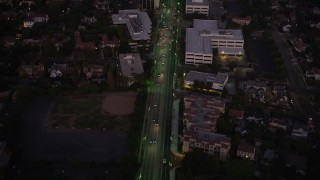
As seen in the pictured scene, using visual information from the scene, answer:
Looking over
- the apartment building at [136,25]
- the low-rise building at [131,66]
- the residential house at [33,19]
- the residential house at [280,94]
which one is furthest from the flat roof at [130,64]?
the residential house at [33,19]

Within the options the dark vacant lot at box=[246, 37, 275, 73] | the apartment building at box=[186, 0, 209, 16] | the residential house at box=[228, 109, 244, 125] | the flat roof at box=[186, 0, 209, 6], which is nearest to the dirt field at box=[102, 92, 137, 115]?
the residential house at box=[228, 109, 244, 125]

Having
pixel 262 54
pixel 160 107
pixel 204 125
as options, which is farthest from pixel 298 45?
pixel 204 125

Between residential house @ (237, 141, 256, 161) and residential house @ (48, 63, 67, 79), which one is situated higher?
residential house @ (48, 63, 67, 79)

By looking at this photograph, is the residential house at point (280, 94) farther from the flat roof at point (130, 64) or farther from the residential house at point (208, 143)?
the flat roof at point (130, 64)

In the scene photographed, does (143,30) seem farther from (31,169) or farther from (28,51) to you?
(31,169)

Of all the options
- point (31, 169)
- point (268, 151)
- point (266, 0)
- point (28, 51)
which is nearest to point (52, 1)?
point (28, 51)

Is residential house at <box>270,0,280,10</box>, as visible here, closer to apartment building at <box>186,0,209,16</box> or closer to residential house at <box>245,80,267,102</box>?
apartment building at <box>186,0,209,16</box>

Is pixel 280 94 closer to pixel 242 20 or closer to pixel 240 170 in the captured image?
pixel 240 170
